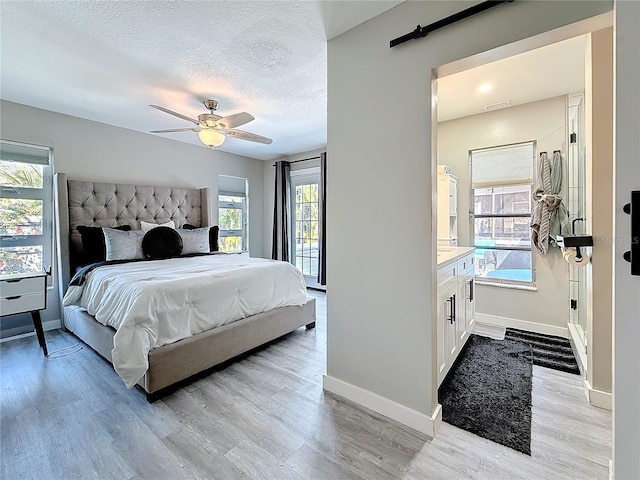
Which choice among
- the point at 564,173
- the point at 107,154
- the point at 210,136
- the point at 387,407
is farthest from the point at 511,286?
the point at 107,154

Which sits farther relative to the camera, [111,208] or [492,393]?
[111,208]

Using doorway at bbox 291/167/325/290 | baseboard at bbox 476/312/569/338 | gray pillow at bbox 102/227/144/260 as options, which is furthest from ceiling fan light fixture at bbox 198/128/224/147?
baseboard at bbox 476/312/569/338

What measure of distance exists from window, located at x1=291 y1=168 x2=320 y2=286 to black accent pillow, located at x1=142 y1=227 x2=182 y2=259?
2.34 m

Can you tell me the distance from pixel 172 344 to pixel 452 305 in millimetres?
2041

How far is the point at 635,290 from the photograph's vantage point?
0.97 m

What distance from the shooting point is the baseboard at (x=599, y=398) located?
1785 millimetres

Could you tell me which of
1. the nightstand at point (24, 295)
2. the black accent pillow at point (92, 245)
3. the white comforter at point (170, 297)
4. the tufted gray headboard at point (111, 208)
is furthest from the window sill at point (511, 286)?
the nightstand at point (24, 295)

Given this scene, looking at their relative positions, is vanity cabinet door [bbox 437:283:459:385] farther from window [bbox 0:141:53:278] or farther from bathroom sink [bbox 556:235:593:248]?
window [bbox 0:141:53:278]

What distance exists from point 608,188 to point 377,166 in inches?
58.1

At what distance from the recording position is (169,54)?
213cm

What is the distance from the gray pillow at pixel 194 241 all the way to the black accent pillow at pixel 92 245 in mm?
842

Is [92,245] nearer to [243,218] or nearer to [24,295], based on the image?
[24,295]

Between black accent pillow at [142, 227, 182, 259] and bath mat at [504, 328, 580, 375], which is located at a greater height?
black accent pillow at [142, 227, 182, 259]

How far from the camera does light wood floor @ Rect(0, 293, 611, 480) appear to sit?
53.0 inches
